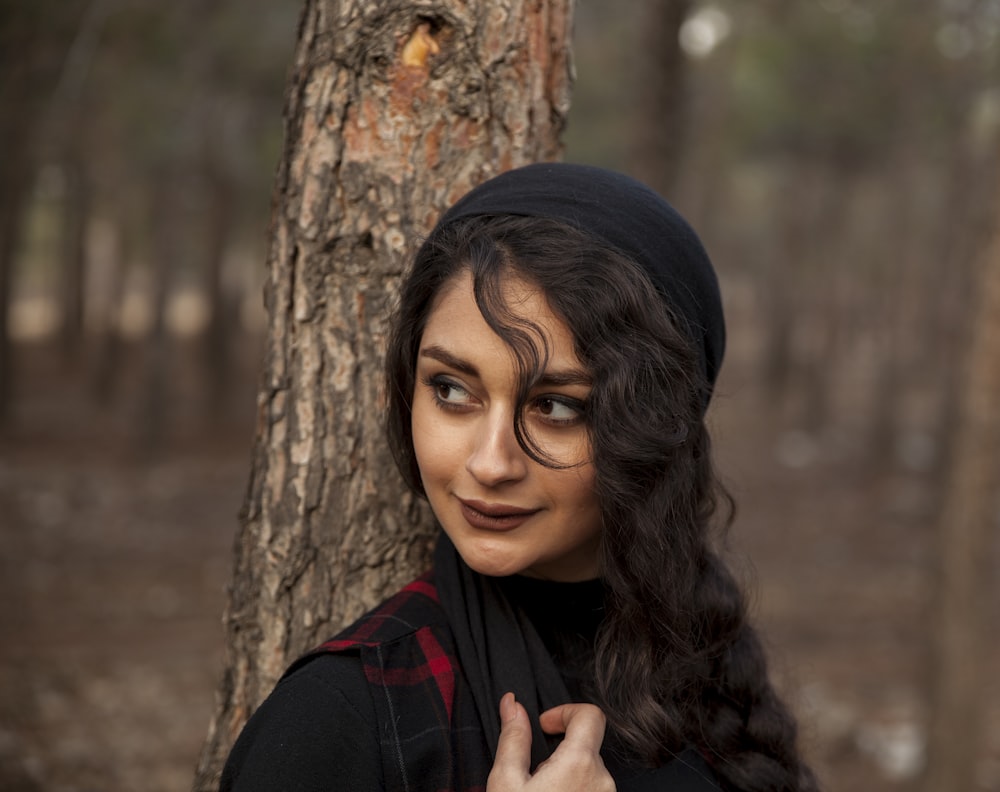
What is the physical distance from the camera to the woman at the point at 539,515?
5.18 ft

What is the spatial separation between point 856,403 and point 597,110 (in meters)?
10.9

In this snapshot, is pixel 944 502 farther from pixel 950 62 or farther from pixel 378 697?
pixel 950 62

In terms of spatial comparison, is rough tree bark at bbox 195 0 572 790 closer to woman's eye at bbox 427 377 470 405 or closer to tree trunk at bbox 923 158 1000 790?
woman's eye at bbox 427 377 470 405

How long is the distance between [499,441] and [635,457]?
22cm

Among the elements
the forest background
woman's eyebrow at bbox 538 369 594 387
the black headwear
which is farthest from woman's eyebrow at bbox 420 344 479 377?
the forest background

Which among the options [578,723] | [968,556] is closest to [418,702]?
[578,723]

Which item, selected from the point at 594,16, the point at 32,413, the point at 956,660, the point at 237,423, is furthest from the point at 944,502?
the point at 32,413

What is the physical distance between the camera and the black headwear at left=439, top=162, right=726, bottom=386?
1.70 meters

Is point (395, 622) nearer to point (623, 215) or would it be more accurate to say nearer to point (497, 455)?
point (497, 455)

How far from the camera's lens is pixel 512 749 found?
1.58 meters

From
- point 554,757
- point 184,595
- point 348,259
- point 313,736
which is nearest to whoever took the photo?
point 313,736

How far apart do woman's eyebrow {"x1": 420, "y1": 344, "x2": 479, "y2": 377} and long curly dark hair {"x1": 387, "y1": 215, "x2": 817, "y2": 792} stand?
0.27 feet

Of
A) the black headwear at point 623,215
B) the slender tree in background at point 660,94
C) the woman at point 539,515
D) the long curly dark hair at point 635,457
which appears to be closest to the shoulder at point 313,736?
the woman at point 539,515

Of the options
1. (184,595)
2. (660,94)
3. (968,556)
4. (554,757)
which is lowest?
(184,595)
